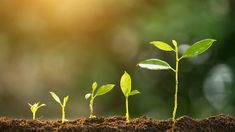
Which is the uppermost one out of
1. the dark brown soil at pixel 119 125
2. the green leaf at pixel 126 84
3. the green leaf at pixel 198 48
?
the green leaf at pixel 198 48

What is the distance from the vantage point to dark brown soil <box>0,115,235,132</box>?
2.10 ft

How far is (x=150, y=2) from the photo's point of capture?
2830 mm

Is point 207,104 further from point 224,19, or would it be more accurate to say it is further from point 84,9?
point 84,9

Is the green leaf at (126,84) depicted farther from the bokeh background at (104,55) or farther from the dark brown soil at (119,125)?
the bokeh background at (104,55)

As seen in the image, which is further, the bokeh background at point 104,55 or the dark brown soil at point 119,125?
the bokeh background at point 104,55

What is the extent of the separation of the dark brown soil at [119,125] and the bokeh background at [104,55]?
6.20 ft

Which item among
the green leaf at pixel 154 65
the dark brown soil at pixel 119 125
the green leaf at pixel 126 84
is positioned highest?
the green leaf at pixel 154 65

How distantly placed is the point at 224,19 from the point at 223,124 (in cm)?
205

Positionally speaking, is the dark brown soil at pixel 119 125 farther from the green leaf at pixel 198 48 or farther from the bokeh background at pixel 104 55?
the bokeh background at pixel 104 55

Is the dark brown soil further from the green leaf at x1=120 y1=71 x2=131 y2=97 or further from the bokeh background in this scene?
the bokeh background

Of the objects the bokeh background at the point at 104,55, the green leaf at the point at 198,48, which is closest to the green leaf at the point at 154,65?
the green leaf at the point at 198,48

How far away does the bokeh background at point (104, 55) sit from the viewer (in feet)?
8.67

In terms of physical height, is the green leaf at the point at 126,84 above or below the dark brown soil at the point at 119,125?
above

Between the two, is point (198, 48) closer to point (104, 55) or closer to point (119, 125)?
point (119, 125)
